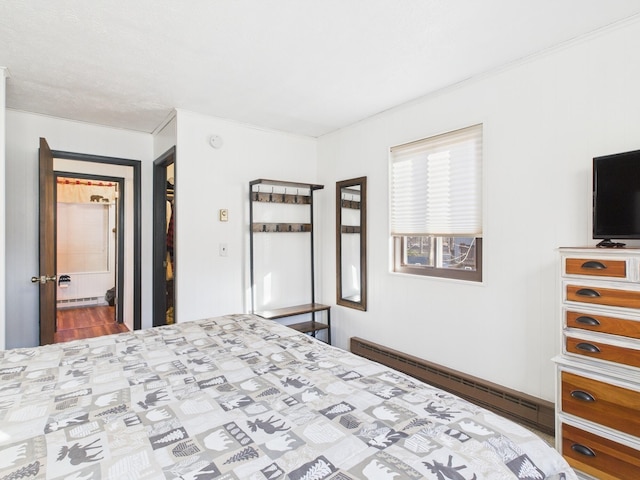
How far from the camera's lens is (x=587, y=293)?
1.80 metres

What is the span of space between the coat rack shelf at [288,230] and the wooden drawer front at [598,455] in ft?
7.69

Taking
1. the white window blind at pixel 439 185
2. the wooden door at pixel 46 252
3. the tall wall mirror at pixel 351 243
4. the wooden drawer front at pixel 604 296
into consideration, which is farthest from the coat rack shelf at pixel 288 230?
the wooden drawer front at pixel 604 296

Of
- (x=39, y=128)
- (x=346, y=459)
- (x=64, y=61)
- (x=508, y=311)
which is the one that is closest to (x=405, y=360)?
(x=508, y=311)

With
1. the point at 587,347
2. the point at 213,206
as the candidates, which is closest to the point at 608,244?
the point at 587,347

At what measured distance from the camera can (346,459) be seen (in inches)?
35.4

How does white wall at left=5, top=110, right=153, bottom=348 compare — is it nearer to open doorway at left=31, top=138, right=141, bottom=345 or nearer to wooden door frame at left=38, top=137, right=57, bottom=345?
open doorway at left=31, top=138, right=141, bottom=345

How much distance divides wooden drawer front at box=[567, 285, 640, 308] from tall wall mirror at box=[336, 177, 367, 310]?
1936 millimetres

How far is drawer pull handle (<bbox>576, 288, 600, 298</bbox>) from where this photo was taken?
1.78 m

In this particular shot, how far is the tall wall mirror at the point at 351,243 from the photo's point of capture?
3.59 m

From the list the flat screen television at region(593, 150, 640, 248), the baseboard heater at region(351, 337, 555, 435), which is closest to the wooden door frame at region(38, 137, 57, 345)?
the baseboard heater at region(351, 337, 555, 435)

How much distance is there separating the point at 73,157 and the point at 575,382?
14.6 feet

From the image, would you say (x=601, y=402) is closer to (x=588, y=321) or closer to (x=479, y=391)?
(x=588, y=321)

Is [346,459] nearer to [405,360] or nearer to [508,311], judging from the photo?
[508,311]

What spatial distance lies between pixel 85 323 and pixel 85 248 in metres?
1.95
